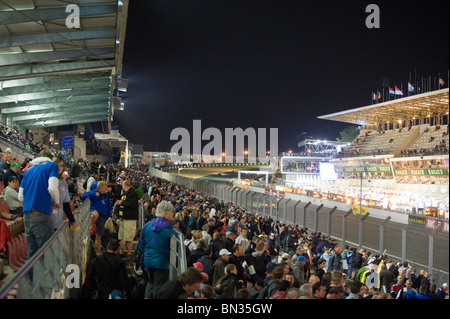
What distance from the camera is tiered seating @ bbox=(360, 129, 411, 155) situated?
49.3 m

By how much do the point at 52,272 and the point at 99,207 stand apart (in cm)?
356

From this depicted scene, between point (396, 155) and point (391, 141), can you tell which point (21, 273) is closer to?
point (396, 155)

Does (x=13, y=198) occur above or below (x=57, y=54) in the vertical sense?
below

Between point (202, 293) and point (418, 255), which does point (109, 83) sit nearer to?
point (418, 255)

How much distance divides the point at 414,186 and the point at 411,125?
57.8ft

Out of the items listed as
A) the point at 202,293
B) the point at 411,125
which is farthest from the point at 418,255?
the point at 411,125

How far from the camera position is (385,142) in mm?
53688

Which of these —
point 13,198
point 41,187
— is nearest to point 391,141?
point 13,198

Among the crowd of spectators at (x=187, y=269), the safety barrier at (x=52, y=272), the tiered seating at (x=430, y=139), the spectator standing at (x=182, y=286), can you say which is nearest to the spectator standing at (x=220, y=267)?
the crowd of spectators at (x=187, y=269)

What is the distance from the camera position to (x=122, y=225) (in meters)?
6.98

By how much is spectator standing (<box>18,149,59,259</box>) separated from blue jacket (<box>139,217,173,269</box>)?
3.31 ft
